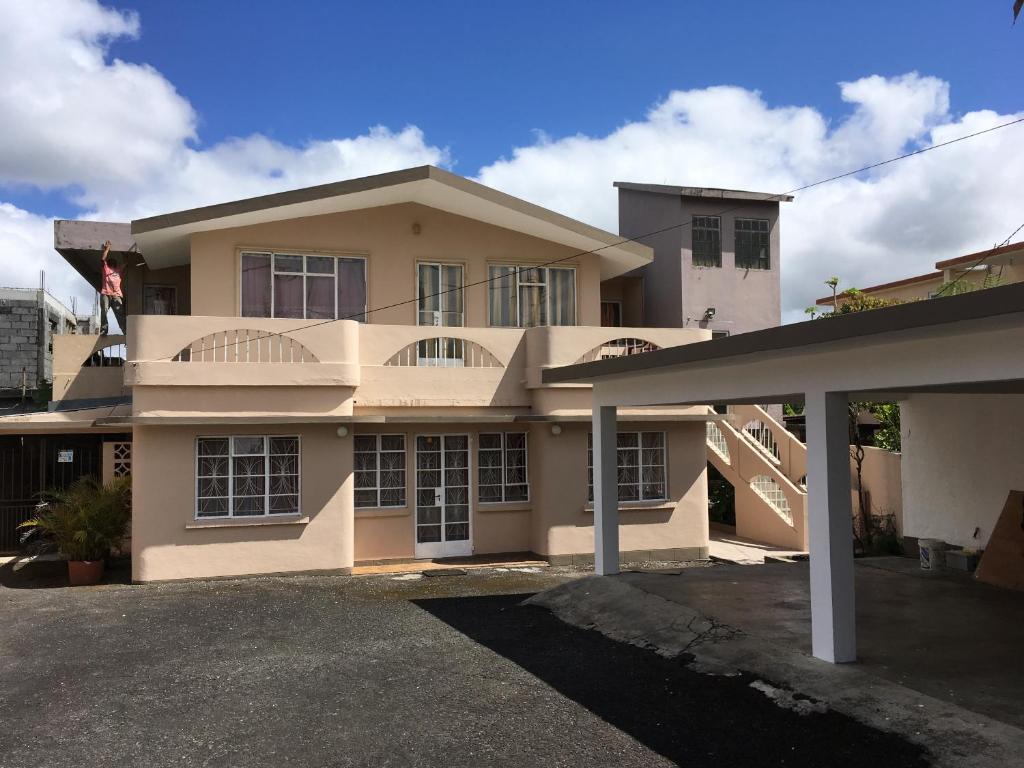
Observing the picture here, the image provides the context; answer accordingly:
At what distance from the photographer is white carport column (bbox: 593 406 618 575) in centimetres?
1148

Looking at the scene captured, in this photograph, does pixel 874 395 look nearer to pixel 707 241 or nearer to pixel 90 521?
pixel 90 521

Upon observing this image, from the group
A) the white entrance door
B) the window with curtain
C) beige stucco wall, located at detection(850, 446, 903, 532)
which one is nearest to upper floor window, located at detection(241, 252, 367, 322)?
the window with curtain

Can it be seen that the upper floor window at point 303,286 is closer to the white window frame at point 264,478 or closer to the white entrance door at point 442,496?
the white window frame at point 264,478

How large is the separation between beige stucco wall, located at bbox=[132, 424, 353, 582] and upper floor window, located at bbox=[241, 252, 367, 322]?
263 centimetres

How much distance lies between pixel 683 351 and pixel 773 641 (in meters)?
2.98

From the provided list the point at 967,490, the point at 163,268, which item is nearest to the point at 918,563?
the point at 967,490

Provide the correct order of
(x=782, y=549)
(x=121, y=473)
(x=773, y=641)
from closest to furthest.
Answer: (x=773, y=641)
(x=121, y=473)
(x=782, y=549)

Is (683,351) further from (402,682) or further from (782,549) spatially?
(782,549)

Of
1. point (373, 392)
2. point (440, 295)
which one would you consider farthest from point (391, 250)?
point (373, 392)

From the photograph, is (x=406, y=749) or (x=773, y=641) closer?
(x=406, y=749)

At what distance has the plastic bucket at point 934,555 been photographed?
1195 cm

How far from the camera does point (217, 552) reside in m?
12.8

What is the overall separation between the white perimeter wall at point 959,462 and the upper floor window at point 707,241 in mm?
7934

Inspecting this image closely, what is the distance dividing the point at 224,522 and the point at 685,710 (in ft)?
28.3
